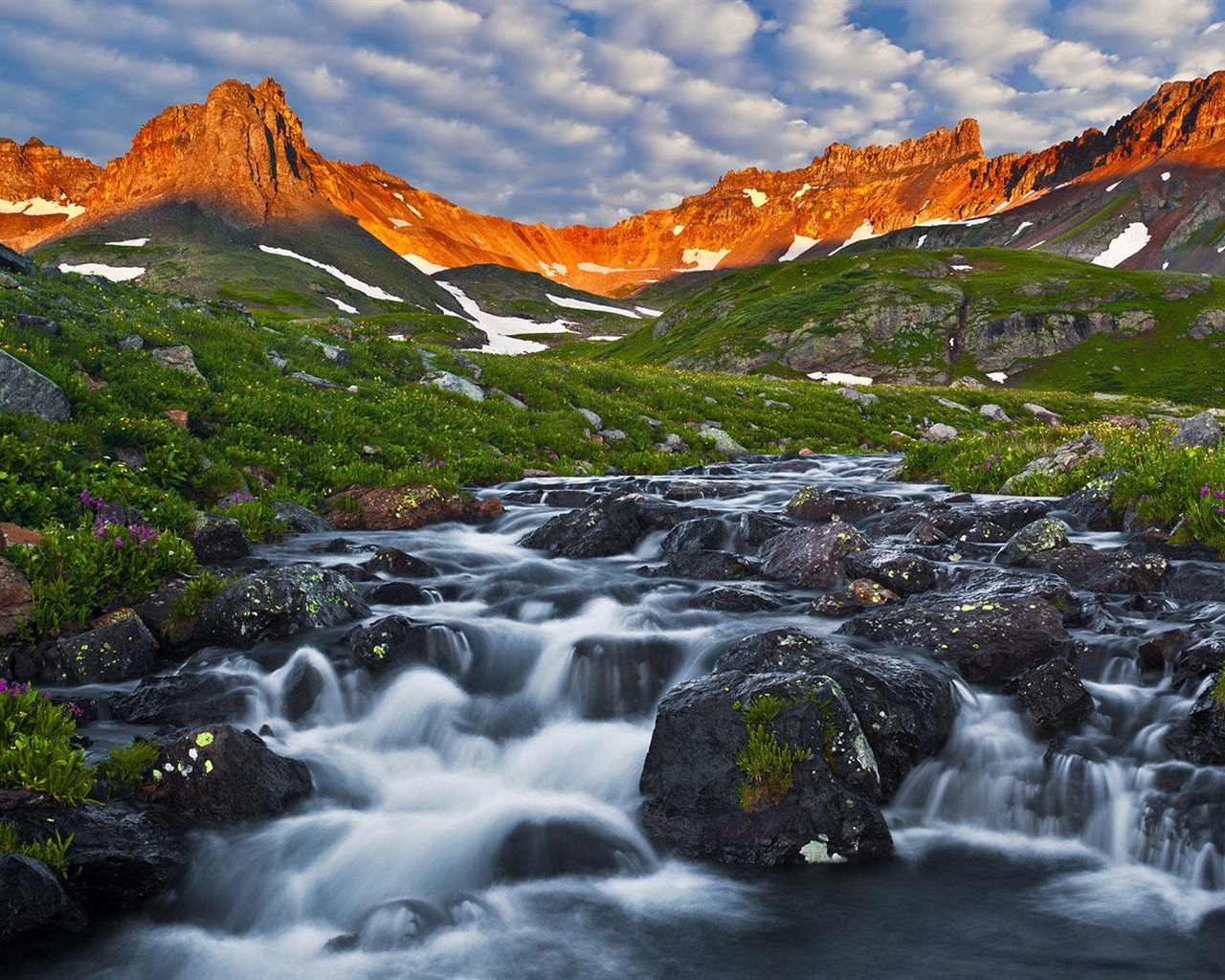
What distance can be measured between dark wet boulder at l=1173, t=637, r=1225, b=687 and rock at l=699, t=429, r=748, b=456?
57.1 ft

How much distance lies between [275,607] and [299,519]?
4.67 meters

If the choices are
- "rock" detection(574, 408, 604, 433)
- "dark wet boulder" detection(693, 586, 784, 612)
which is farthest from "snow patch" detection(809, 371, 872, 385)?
"dark wet boulder" detection(693, 586, 784, 612)

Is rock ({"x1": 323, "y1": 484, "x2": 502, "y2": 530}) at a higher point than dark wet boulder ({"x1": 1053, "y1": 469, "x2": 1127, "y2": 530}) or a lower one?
lower

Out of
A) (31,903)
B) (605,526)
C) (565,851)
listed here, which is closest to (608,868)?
(565,851)

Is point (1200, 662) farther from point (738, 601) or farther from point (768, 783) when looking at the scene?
point (738, 601)

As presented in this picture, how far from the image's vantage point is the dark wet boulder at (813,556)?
32.6 ft

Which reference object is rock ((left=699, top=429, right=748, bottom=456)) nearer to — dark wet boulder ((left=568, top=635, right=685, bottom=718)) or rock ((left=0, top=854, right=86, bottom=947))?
dark wet boulder ((left=568, top=635, right=685, bottom=718))

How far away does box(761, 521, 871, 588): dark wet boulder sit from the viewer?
9.95 meters

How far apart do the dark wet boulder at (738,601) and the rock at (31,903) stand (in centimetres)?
678

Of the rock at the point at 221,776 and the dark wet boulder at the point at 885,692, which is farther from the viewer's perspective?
the dark wet boulder at the point at 885,692

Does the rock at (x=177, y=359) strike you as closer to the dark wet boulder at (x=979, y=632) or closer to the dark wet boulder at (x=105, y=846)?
the dark wet boulder at (x=105, y=846)

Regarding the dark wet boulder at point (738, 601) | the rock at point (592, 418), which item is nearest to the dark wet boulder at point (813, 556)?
the dark wet boulder at point (738, 601)

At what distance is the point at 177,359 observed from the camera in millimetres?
16578

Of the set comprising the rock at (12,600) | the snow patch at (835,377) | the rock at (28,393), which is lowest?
the rock at (12,600)
